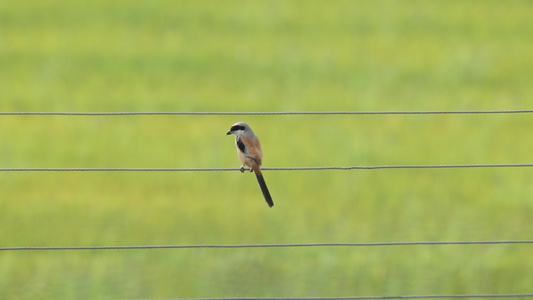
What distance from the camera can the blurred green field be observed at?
697cm

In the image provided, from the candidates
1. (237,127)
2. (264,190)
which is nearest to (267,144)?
(237,127)

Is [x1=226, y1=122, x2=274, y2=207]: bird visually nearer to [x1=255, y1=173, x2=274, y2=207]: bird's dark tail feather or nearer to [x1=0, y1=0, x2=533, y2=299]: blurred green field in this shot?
[x1=255, y1=173, x2=274, y2=207]: bird's dark tail feather

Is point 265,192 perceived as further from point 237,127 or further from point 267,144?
point 267,144

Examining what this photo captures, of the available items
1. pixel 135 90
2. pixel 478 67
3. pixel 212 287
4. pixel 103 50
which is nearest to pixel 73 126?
pixel 135 90

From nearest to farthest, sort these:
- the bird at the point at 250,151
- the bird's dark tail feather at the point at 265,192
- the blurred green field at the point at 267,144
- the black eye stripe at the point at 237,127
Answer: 1. the bird's dark tail feather at the point at 265,192
2. the bird at the point at 250,151
3. the black eye stripe at the point at 237,127
4. the blurred green field at the point at 267,144

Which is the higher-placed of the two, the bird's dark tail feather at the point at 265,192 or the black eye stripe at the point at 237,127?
the black eye stripe at the point at 237,127

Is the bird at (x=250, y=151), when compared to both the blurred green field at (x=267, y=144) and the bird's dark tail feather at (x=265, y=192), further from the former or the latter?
the blurred green field at (x=267, y=144)

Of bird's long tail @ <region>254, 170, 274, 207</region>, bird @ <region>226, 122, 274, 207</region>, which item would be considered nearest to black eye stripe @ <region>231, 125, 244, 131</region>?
bird @ <region>226, 122, 274, 207</region>

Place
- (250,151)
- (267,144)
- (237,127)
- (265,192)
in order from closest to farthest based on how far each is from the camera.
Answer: (265,192) < (250,151) < (237,127) < (267,144)

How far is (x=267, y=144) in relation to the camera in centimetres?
953

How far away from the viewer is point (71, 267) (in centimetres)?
692

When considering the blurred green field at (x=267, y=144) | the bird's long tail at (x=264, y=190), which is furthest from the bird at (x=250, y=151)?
the blurred green field at (x=267, y=144)

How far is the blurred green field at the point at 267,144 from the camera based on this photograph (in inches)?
274

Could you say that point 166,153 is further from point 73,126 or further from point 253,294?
point 253,294
